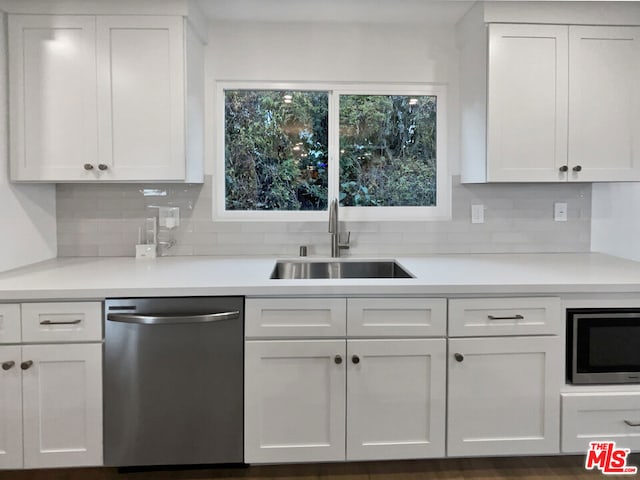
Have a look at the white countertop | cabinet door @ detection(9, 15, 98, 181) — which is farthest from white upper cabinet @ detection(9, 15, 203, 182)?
the white countertop

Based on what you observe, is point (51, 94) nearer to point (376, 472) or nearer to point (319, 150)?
point (319, 150)

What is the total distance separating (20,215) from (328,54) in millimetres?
1825

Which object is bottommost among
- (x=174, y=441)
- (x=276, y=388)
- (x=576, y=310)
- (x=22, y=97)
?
(x=174, y=441)

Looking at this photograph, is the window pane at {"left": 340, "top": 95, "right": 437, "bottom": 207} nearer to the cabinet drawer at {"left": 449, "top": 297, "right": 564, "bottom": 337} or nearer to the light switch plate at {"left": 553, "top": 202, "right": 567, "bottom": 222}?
the light switch plate at {"left": 553, "top": 202, "right": 567, "bottom": 222}

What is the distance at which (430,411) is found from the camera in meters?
1.97

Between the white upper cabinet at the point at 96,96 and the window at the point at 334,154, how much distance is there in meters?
0.49

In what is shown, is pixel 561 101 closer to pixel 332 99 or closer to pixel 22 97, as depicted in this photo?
pixel 332 99

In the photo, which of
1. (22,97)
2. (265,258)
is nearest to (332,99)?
(265,258)

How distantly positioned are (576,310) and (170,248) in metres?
2.07

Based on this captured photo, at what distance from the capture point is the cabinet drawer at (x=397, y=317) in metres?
1.93

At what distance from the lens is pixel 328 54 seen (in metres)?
2.68

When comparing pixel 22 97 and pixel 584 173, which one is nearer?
pixel 22 97

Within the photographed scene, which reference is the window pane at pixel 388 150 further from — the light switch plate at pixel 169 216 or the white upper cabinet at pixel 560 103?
the light switch plate at pixel 169 216

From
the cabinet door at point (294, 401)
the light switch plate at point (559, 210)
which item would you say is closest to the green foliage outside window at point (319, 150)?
the light switch plate at point (559, 210)
